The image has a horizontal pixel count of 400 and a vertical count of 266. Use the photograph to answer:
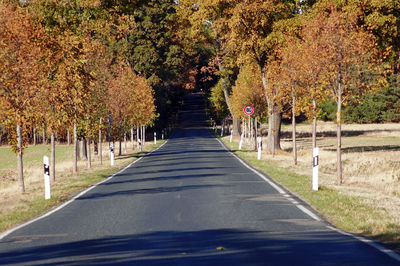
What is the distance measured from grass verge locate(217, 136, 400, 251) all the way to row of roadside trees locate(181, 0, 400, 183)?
3.07 meters

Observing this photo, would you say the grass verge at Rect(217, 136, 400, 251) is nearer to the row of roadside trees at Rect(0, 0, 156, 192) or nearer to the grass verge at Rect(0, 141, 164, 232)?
the grass verge at Rect(0, 141, 164, 232)

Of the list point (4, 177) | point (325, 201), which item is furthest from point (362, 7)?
point (4, 177)

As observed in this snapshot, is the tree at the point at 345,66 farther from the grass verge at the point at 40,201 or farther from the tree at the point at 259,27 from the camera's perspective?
the tree at the point at 259,27

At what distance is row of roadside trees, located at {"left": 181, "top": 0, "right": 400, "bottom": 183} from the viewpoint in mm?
19109

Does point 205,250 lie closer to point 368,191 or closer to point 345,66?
point 368,191

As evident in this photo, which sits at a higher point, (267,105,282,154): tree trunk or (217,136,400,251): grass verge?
(267,105,282,154): tree trunk

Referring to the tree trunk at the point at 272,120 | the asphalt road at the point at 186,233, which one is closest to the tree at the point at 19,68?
the asphalt road at the point at 186,233

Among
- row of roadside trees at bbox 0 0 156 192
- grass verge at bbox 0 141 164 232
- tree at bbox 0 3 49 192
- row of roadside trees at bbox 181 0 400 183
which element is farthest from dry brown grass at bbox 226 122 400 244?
tree at bbox 0 3 49 192

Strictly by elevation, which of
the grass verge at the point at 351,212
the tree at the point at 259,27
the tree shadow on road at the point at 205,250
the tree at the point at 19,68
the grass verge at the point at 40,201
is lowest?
the grass verge at the point at 40,201

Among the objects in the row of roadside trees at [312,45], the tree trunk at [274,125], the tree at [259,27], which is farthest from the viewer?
the tree trunk at [274,125]

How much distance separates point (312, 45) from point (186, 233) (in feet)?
48.8

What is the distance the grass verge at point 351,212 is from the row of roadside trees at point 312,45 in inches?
121

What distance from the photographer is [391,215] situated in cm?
1159

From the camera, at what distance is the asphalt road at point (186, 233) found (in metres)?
7.56
